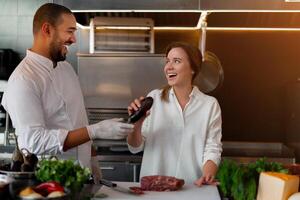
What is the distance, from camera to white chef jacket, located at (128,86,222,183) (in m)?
2.35

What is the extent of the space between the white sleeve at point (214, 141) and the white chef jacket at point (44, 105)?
0.62 meters

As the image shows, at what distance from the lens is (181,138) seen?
2377 mm

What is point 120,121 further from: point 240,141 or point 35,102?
point 240,141

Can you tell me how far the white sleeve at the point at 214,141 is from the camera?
2.31 metres

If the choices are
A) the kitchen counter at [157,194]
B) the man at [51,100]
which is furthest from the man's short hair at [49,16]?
the kitchen counter at [157,194]

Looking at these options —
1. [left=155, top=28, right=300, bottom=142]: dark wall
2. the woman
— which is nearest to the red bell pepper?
the woman

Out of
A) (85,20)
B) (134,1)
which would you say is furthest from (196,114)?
(85,20)

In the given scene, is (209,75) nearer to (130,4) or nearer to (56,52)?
(130,4)

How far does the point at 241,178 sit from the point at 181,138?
735 mm

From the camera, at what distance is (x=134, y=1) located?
325cm

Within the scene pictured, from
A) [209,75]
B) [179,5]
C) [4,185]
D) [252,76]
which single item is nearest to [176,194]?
[4,185]

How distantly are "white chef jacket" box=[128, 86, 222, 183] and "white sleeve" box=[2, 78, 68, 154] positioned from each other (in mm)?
478

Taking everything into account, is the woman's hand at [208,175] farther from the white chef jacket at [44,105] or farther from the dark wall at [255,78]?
the dark wall at [255,78]

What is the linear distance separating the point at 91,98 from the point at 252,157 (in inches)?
53.9
